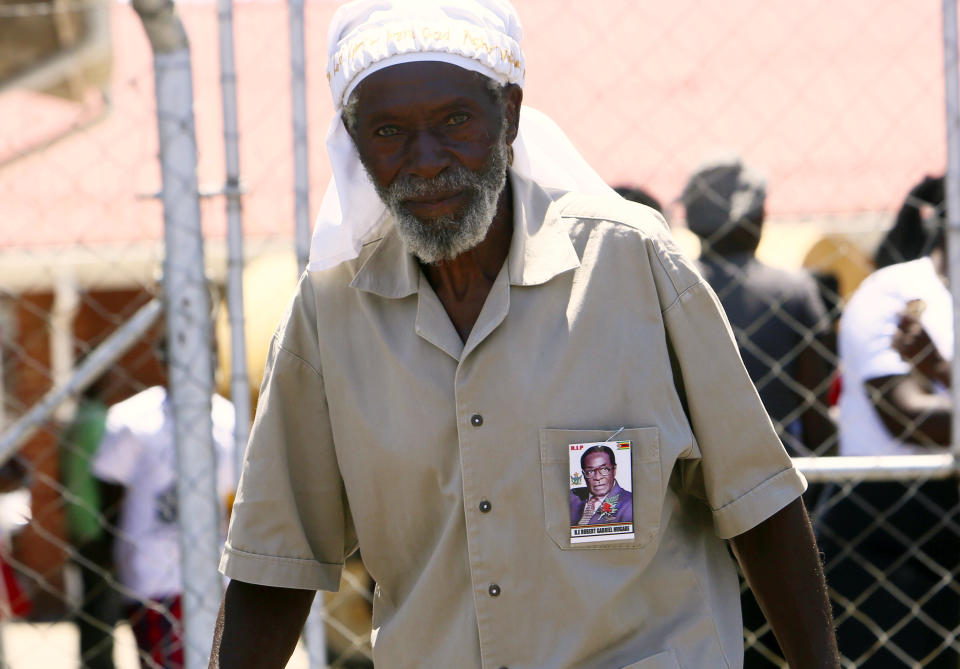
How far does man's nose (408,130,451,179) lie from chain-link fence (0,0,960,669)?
1.16 metres

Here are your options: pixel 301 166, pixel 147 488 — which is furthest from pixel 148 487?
pixel 301 166

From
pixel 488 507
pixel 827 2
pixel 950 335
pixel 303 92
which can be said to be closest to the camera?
pixel 488 507

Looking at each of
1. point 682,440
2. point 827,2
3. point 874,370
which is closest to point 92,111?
point 827,2

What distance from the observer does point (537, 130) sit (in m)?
1.86

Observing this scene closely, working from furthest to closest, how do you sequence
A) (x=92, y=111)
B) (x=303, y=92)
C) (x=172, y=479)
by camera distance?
1. (x=92, y=111)
2. (x=172, y=479)
3. (x=303, y=92)

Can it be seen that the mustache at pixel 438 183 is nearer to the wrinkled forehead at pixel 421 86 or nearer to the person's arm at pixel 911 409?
the wrinkled forehead at pixel 421 86

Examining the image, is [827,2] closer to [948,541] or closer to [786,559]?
[948,541]

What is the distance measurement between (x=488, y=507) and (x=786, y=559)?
1.42 feet

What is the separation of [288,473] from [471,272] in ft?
1.33

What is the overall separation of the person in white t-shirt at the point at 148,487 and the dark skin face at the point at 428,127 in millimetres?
2571

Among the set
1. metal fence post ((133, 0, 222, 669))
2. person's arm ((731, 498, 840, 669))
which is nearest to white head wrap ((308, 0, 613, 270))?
person's arm ((731, 498, 840, 669))

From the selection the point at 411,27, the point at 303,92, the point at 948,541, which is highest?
the point at 303,92

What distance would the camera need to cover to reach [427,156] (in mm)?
1658

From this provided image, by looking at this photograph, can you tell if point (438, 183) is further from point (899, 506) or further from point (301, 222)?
point (899, 506)
